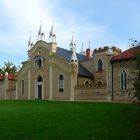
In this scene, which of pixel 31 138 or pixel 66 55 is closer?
pixel 31 138

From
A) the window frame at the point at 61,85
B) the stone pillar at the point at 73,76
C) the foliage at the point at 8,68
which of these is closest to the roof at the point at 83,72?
the stone pillar at the point at 73,76

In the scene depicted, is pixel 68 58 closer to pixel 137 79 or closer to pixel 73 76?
pixel 73 76

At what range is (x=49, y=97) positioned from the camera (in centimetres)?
5672

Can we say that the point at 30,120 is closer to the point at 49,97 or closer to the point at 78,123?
the point at 78,123

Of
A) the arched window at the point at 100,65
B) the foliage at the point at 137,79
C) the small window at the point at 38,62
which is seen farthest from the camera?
the small window at the point at 38,62

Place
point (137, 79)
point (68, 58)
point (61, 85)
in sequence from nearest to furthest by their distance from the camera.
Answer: point (137, 79)
point (61, 85)
point (68, 58)

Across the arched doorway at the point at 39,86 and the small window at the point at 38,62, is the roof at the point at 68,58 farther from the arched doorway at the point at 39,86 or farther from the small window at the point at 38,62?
the arched doorway at the point at 39,86

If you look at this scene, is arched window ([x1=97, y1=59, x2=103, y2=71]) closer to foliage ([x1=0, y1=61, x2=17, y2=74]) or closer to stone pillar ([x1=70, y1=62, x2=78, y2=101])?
stone pillar ([x1=70, y1=62, x2=78, y2=101])

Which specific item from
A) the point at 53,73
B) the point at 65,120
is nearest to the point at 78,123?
the point at 65,120

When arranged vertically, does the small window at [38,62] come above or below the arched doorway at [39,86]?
above

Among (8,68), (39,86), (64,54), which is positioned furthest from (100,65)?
(8,68)

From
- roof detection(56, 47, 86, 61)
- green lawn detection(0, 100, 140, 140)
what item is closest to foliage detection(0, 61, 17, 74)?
roof detection(56, 47, 86, 61)

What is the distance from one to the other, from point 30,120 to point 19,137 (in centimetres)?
447

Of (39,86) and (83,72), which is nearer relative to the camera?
(83,72)
